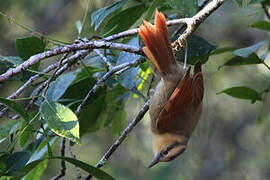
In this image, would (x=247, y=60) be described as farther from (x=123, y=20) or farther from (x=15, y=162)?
(x=15, y=162)

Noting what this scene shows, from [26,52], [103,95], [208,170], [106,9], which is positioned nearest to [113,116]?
[103,95]

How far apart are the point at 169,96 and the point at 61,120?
1.51m

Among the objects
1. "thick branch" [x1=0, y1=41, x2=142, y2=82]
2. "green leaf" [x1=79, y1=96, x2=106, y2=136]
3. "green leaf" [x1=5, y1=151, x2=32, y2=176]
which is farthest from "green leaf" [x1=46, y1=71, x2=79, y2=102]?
"green leaf" [x1=5, y1=151, x2=32, y2=176]

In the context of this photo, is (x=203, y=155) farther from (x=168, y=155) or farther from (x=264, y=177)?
(x=168, y=155)

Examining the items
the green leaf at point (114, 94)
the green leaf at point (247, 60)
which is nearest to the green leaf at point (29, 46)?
the green leaf at point (114, 94)

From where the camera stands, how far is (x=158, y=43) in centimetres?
273

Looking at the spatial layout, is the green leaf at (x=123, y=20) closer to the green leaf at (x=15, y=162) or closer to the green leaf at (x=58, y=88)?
the green leaf at (x=58, y=88)

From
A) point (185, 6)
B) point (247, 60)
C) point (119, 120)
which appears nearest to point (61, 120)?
point (185, 6)

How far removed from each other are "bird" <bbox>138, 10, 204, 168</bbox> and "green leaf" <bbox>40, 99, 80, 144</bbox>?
805mm

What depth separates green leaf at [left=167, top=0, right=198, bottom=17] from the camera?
2.44 meters

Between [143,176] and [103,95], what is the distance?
2746 millimetres

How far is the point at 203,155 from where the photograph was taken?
5574 mm

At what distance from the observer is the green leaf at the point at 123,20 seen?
106 inches

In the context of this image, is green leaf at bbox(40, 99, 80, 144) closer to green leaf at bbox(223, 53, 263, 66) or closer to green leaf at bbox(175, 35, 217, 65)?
green leaf at bbox(175, 35, 217, 65)
